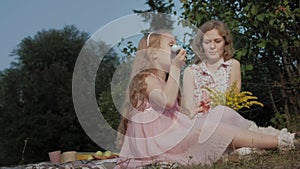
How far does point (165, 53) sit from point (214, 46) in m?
0.83

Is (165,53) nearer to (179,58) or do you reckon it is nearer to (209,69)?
(179,58)

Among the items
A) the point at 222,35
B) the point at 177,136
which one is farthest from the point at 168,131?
the point at 222,35

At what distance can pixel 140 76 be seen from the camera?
9.14 feet

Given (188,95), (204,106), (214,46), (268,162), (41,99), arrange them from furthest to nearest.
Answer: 1. (41,99)
2. (214,46)
3. (204,106)
4. (188,95)
5. (268,162)

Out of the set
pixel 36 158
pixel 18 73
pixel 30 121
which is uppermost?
pixel 18 73

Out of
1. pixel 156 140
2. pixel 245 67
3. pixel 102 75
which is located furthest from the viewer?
pixel 245 67

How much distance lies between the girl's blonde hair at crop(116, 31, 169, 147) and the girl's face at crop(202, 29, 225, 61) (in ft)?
2.29

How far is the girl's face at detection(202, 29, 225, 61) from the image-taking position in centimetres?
357

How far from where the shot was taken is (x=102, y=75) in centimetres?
308

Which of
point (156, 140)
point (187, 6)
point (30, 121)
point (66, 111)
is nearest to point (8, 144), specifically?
point (30, 121)

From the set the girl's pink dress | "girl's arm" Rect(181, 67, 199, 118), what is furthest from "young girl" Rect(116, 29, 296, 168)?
"girl's arm" Rect(181, 67, 199, 118)

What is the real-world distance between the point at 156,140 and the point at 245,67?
2.14m

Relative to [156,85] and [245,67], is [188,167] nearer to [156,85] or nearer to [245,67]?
[156,85]

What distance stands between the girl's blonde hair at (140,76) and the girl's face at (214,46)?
699mm
